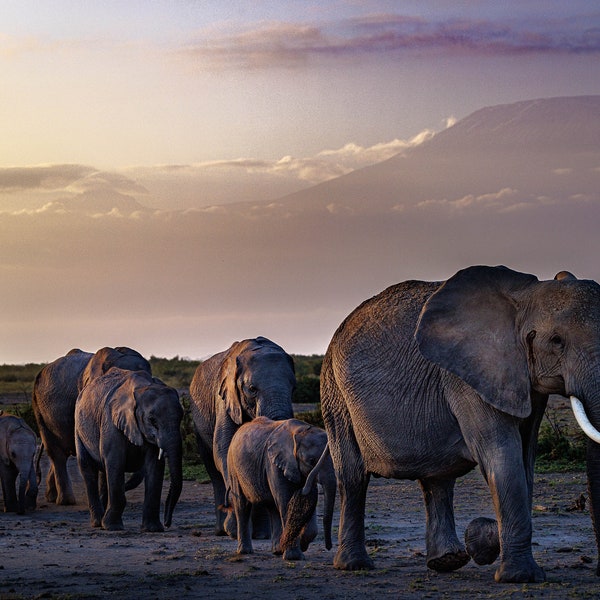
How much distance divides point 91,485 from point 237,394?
305cm

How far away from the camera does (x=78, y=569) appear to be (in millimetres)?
12539

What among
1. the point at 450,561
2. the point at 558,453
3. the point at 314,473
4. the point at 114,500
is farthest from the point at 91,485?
the point at 450,561

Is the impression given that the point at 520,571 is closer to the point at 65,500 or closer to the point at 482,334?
the point at 482,334

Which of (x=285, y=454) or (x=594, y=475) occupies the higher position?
(x=285, y=454)

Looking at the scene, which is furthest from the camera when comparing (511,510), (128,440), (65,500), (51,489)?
(51,489)

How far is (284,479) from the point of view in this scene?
42.2 ft

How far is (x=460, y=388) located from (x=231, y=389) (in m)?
5.10

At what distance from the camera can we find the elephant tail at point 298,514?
12.5 metres

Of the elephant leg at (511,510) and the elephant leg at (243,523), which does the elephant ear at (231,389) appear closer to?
the elephant leg at (243,523)

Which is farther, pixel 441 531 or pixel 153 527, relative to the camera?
pixel 153 527

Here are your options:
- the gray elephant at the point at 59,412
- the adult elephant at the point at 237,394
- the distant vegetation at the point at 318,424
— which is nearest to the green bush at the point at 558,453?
the distant vegetation at the point at 318,424

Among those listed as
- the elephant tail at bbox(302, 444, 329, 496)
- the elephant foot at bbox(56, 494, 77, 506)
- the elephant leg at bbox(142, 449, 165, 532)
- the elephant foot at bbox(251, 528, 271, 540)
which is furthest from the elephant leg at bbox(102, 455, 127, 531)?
the elephant tail at bbox(302, 444, 329, 496)

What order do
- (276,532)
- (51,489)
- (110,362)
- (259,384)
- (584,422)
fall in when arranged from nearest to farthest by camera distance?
(584,422)
(276,532)
(259,384)
(110,362)
(51,489)

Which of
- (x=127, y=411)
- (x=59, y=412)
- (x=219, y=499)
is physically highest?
(x=59, y=412)
